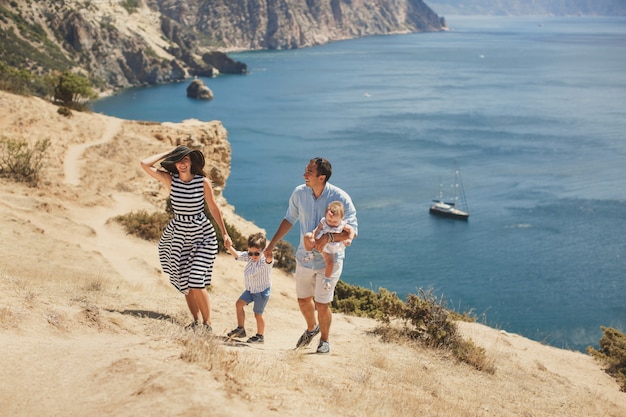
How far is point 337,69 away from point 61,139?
421 ft

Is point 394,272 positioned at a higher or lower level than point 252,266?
lower

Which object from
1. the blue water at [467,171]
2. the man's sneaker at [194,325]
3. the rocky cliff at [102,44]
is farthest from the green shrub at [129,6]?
the man's sneaker at [194,325]

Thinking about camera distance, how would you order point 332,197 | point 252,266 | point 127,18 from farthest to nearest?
point 127,18 < point 252,266 < point 332,197

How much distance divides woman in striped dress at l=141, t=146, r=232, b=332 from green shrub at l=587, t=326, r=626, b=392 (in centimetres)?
835

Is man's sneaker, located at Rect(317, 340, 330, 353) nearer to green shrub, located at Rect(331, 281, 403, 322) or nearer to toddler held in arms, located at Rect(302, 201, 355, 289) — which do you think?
toddler held in arms, located at Rect(302, 201, 355, 289)

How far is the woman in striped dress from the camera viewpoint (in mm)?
7520

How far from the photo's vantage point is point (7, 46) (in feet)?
329

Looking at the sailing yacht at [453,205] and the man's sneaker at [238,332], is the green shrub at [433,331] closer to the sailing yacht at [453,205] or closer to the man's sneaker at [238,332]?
the man's sneaker at [238,332]

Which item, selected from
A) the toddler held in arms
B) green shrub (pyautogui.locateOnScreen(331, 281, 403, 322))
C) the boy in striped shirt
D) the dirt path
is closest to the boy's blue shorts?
the boy in striped shirt

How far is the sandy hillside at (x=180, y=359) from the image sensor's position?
17.0 ft

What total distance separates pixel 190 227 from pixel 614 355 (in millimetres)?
10128

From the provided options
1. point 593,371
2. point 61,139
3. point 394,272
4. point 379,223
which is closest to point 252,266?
point 593,371

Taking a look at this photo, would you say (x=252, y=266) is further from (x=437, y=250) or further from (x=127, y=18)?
(x=127, y=18)

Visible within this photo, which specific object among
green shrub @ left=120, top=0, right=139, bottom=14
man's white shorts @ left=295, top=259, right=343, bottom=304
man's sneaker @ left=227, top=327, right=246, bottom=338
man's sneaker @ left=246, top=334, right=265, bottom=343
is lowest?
man's sneaker @ left=246, top=334, right=265, bottom=343
